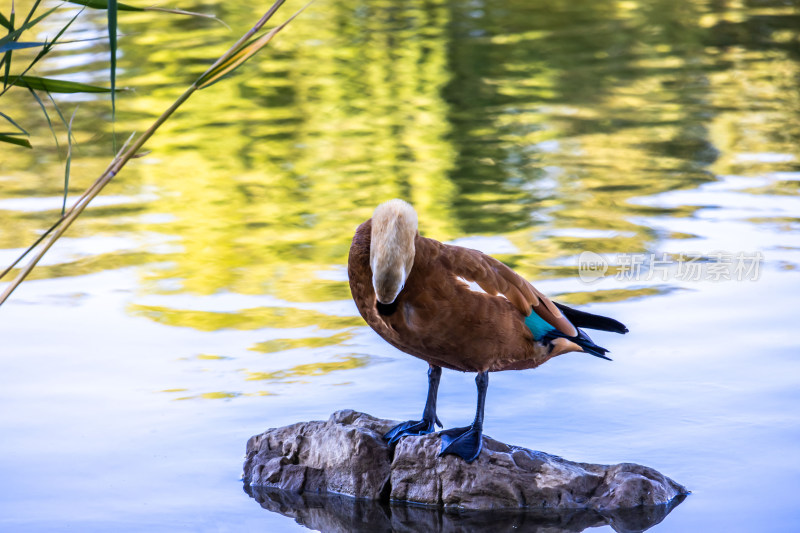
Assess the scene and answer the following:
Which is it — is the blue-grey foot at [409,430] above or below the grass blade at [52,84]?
below

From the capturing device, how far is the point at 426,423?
348 cm

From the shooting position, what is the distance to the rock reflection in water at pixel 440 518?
310 centimetres

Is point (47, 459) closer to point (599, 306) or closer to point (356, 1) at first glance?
point (599, 306)

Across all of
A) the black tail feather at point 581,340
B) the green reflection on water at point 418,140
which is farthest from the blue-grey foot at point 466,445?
the green reflection on water at point 418,140

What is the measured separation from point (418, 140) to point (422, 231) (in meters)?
2.30

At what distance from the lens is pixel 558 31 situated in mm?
12523

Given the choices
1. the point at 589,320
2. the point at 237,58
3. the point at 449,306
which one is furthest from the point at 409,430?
the point at 237,58

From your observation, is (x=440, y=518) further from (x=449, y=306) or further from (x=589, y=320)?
(x=589, y=320)

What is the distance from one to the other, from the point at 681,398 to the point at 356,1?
12782 millimetres

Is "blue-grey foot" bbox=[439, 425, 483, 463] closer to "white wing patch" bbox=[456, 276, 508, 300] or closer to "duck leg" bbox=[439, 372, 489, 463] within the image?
"duck leg" bbox=[439, 372, 489, 463]

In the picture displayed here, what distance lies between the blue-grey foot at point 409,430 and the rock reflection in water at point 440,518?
0.72 ft

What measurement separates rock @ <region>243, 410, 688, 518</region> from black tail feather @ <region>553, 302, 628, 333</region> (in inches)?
18.0

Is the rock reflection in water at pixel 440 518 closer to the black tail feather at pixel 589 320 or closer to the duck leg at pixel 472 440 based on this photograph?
the duck leg at pixel 472 440

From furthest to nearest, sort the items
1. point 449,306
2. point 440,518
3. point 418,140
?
1. point 418,140
2. point 440,518
3. point 449,306
